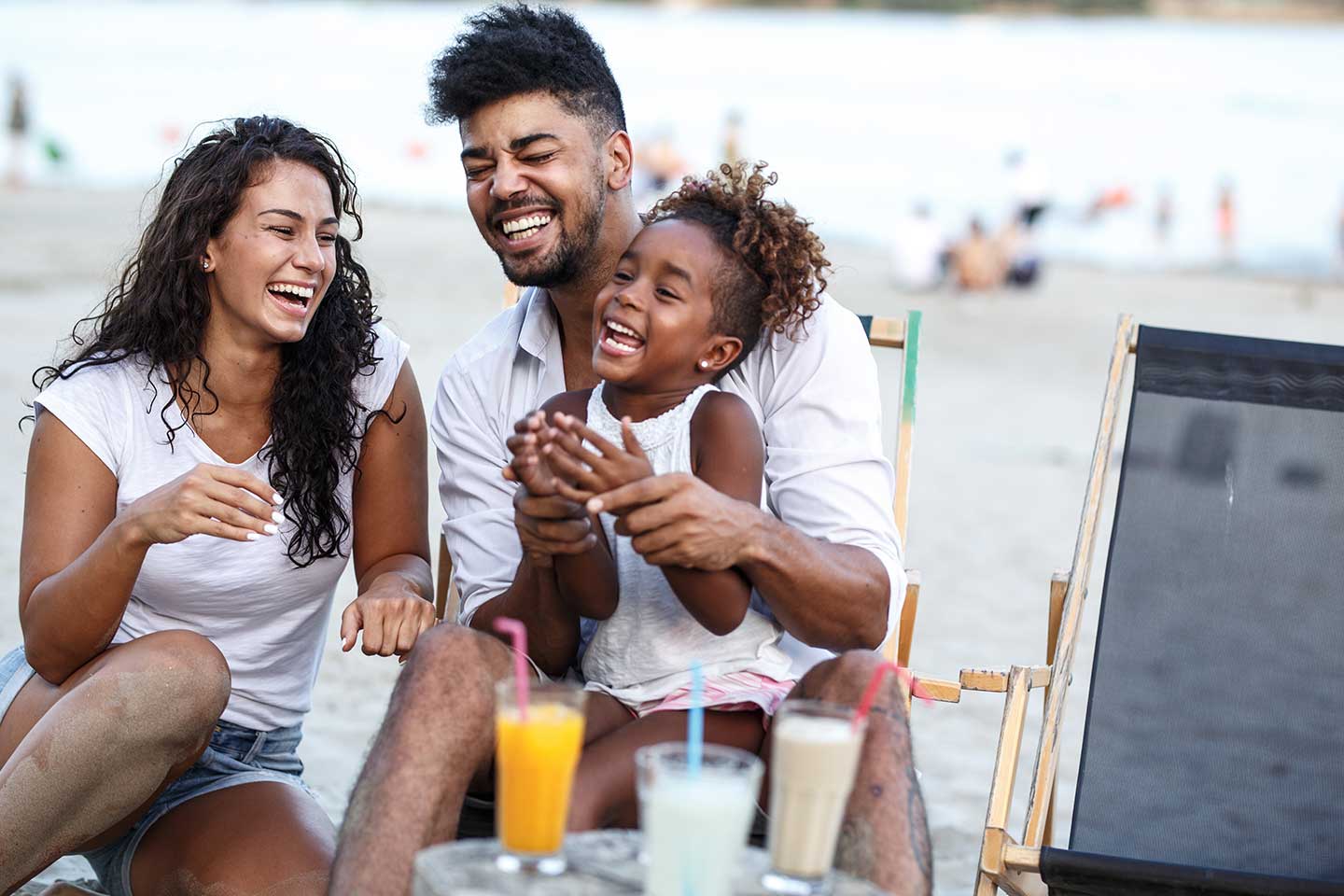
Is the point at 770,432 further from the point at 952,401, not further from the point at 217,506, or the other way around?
the point at 952,401

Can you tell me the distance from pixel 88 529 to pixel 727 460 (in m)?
1.21

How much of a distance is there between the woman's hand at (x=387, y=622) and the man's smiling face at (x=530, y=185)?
76 cm

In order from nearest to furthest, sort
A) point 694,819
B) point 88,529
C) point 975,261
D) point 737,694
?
point 694,819
point 737,694
point 88,529
point 975,261

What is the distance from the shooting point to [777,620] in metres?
2.68

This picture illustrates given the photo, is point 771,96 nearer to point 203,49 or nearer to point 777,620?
point 203,49

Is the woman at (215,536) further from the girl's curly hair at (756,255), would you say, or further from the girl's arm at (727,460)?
the girl's curly hair at (756,255)

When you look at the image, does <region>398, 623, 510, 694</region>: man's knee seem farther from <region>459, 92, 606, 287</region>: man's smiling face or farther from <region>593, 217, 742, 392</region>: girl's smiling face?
<region>459, 92, 606, 287</region>: man's smiling face

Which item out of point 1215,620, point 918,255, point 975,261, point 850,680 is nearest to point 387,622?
point 850,680

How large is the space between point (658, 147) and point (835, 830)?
75.8 ft

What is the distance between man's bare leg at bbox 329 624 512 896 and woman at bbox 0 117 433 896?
0.30 meters

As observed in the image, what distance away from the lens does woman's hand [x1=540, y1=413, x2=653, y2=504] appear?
7.25 ft

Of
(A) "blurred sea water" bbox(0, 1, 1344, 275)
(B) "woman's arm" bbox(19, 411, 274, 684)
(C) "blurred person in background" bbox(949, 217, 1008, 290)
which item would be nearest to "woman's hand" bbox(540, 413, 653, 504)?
(B) "woman's arm" bbox(19, 411, 274, 684)

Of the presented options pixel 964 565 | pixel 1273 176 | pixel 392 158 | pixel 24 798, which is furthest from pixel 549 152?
pixel 1273 176

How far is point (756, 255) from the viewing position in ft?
8.95
